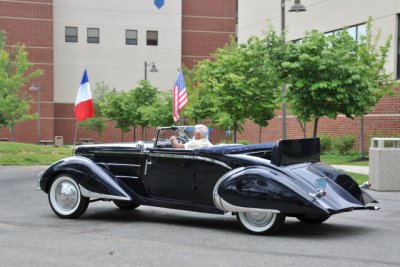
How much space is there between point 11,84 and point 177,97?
808 centimetres

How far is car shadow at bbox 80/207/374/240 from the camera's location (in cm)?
841

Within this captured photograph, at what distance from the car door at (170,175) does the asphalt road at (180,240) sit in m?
0.45

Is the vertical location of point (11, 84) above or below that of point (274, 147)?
above

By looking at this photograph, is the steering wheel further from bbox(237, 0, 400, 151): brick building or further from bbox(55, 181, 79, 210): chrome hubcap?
bbox(237, 0, 400, 151): brick building

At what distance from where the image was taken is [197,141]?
925 centimetres

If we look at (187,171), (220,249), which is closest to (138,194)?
(187,171)

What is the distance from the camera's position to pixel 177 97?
26938 millimetres

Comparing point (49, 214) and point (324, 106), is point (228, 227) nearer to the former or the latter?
point (49, 214)

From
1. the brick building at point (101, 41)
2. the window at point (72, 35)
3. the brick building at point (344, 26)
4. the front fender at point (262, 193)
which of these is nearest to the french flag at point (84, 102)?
the front fender at point (262, 193)

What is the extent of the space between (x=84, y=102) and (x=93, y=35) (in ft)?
136

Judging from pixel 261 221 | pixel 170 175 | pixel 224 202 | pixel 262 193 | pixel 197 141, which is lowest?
pixel 261 221

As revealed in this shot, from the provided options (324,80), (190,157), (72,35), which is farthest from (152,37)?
(190,157)

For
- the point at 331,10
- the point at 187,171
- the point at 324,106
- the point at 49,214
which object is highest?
the point at 331,10

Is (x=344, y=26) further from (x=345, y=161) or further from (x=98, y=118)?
(x=98, y=118)
